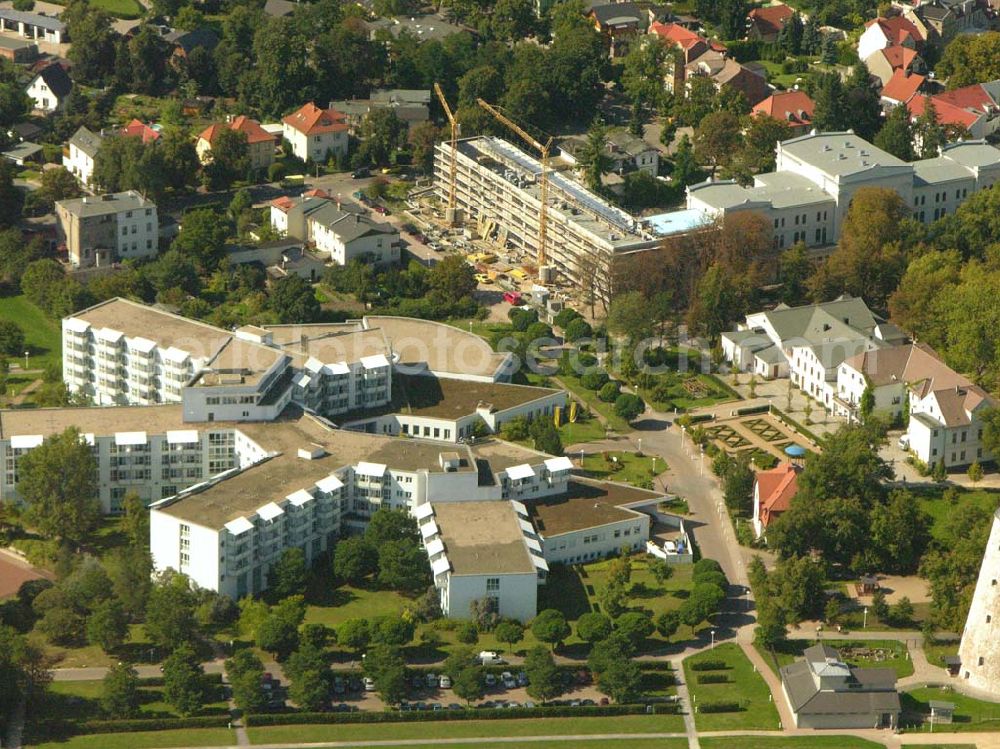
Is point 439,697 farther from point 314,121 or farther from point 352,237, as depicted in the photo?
point 314,121

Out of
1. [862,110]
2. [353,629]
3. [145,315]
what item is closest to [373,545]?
[353,629]

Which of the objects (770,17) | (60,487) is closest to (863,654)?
(60,487)

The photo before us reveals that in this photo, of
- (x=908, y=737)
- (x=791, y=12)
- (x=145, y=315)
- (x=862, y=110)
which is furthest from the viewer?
(x=791, y=12)

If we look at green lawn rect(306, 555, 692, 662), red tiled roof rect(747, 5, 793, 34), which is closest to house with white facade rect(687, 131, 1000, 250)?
red tiled roof rect(747, 5, 793, 34)

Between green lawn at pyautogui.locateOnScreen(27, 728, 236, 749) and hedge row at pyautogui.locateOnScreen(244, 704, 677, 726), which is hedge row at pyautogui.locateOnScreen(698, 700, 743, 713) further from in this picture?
green lawn at pyautogui.locateOnScreen(27, 728, 236, 749)

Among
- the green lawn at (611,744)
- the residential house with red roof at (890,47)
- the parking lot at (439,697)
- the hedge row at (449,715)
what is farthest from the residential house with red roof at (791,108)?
the green lawn at (611,744)

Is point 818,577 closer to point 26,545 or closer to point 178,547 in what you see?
point 178,547
